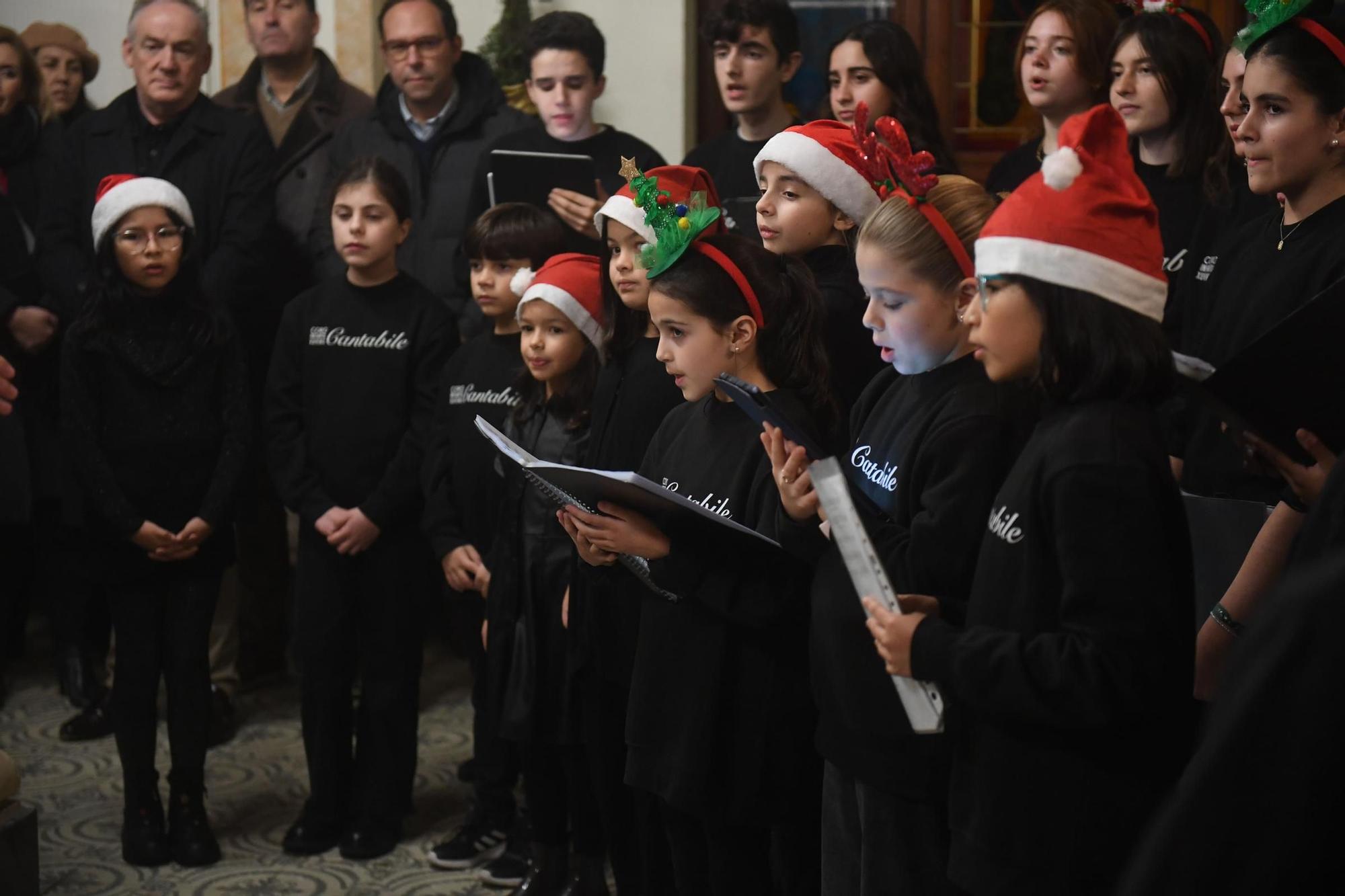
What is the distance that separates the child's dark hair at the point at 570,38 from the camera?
12.8 feet

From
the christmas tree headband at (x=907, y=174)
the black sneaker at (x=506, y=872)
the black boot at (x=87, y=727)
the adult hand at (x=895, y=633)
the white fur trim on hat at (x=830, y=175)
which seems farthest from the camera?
the black boot at (x=87, y=727)

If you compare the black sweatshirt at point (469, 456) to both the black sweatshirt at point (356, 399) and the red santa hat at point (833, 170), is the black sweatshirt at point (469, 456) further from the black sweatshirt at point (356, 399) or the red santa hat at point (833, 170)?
the red santa hat at point (833, 170)

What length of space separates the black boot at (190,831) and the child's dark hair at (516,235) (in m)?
1.36

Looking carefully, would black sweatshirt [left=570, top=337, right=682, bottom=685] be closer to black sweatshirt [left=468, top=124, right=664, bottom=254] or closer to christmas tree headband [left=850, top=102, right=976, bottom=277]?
christmas tree headband [left=850, top=102, right=976, bottom=277]

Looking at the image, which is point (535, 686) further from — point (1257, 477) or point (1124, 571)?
point (1124, 571)

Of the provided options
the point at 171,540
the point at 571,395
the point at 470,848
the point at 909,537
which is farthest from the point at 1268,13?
the point at 171,540

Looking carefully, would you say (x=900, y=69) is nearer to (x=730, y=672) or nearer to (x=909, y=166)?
(x=909, y=166)

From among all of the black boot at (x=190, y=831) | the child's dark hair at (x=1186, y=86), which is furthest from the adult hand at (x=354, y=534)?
the child's dark hair at (x=1186, y=86)

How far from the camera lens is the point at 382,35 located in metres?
4.13

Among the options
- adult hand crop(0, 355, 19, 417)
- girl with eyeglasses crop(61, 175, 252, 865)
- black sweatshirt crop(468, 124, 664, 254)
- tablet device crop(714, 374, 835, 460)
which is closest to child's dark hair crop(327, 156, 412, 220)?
black sweatshirt crop(468, 124, 664, 254)

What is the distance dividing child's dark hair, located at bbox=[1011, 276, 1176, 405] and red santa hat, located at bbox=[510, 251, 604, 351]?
144 cm

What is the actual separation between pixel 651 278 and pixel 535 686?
967 mm

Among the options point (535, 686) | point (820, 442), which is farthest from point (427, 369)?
point (820, 442)

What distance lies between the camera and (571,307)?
2.90 metres
